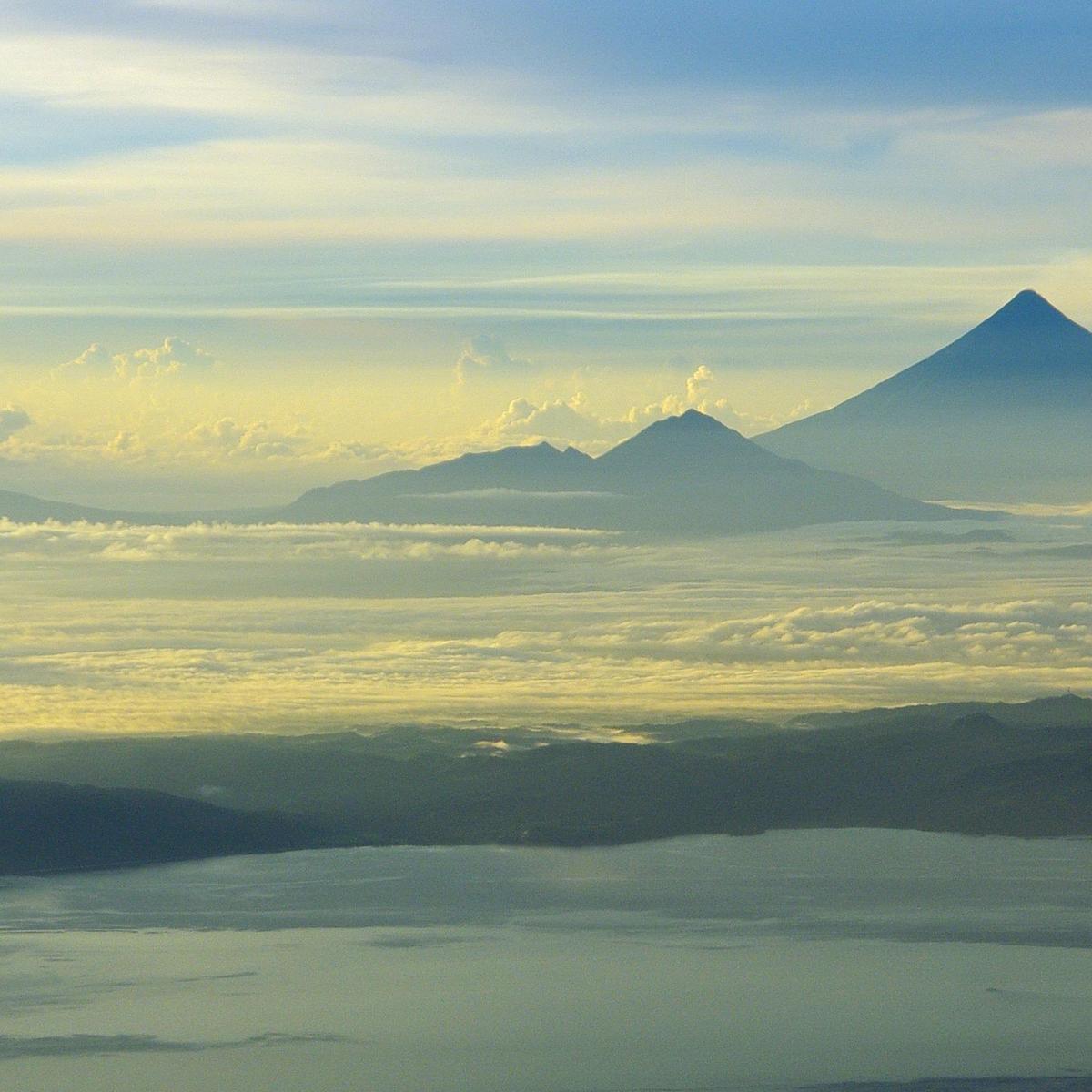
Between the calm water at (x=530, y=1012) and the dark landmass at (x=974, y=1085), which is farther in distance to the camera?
the calm water at (x=530, y=1012)

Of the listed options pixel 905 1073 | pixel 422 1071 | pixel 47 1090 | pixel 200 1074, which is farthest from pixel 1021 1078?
pixel 47 1090

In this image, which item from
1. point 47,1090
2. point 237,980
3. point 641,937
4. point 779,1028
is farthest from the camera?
point 641,937

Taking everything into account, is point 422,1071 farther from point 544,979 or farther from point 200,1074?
point 544,979

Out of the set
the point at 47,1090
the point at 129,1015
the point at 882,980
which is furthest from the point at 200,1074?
the point at 882,980

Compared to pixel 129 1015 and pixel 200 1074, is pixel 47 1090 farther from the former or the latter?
pixel 129 1015

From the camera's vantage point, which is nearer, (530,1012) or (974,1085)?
(974,1085)

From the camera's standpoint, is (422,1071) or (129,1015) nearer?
(422,1071)

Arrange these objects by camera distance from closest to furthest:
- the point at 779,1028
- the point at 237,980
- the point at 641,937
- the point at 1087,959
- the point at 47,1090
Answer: the point at 47,1090 < the point at 779,1028 < the point at 237,980 < the point at 1087,959 < the point at 641,937

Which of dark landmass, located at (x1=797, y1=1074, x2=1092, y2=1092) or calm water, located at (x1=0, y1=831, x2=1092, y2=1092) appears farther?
calm water, located at (x1=0, y1=831, x2=1092, y2=1092)

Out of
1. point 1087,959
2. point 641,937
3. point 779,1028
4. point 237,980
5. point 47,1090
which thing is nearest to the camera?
point 47,1090
